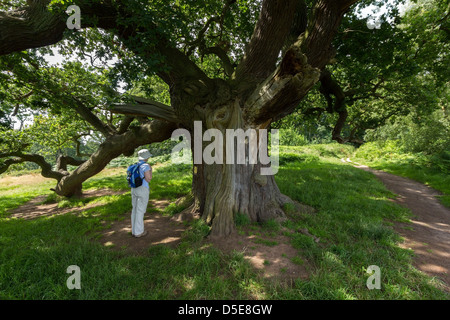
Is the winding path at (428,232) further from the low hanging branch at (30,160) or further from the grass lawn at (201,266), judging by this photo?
the low hanging branch at (30,160)

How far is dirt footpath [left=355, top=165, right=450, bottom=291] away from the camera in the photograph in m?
3.08

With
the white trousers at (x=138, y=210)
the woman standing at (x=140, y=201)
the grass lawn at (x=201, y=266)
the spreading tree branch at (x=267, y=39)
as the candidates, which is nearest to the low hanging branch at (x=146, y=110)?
the woman standing at (x=140, y=201)

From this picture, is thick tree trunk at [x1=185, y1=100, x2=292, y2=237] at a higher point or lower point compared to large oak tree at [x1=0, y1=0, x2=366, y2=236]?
lower

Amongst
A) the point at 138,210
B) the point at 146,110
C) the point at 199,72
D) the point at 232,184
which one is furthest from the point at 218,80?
the point at 138,210

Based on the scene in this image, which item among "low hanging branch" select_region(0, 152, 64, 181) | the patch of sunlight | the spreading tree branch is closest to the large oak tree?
the spreading tree branch

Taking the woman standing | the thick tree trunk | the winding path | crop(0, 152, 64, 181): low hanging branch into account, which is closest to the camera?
the winding path

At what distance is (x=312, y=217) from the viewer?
4.60 m

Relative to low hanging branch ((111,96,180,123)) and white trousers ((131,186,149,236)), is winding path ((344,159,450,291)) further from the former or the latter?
low hanging branch ((111,96,180,123))

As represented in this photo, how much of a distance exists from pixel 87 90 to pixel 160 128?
2.20 meters

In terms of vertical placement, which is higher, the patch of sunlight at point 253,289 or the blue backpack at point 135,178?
the blue backpack at point 135,178

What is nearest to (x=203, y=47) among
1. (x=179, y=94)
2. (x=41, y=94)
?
(x=179, y=94)

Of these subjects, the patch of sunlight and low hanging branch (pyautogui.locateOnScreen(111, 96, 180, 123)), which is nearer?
the patch of sunlight

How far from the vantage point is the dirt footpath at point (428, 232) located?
308 centimetres

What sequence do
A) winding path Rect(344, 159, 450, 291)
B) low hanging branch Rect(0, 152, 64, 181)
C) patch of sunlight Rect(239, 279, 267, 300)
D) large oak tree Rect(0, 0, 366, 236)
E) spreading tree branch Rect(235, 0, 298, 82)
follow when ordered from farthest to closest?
1. low hanging branch Rect(0, 152, 64, 181)
2. spreading tree branch Rect(235, 0, 298, 82)
3. large oak tree Rect(0, 0, 366, 236)
4. winding path Rect(344, 159, 450, 291)
5. patch of sunlight Rect(239, 279, 267, 300)
